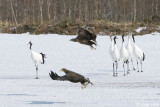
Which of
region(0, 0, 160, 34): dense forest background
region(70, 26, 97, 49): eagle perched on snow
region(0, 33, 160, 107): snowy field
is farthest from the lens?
region(0, 0, 160, 34): dense forest background

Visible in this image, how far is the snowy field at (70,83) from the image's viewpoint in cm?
912

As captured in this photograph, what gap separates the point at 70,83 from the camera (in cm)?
1278

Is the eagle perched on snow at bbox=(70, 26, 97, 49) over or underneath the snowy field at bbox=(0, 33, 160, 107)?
over

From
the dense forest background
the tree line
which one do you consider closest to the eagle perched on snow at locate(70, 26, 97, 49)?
the dense forest background

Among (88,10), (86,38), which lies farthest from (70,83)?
(88,10)

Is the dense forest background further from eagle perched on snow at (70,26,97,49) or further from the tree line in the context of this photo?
eagle perched on snow at (70,26,97,49)

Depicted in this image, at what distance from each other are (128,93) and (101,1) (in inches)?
1636

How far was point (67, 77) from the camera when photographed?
8.64 meters

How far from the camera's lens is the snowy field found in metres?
9.12

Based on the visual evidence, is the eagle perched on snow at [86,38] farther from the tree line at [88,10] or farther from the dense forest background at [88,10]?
the tree line at [88,10]

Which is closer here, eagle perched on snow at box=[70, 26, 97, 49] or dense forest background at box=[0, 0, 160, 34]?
eagle perched on snow at box=[70, 26, 97, 49]

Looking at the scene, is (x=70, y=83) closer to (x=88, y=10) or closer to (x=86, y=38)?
(x=86, y=38)

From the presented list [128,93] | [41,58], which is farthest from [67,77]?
[41,58]

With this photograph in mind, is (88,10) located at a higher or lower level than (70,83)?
higher
